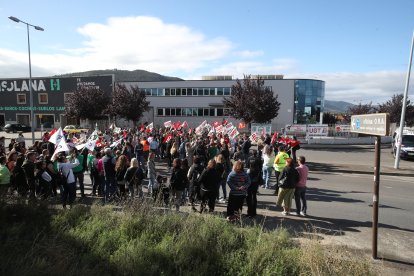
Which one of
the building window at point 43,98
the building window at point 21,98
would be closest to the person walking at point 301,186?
the building window at point 43,98

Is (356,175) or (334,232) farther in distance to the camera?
(356,175)

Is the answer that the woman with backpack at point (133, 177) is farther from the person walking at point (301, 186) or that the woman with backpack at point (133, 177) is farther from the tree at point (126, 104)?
the tree at point (126, 104)

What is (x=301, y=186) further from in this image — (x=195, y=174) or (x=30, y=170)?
(x=30, y=170)

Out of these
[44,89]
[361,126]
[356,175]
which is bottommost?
[356,175]

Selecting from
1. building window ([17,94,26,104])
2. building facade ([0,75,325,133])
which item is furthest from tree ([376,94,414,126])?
building window ([17,94,26,104])

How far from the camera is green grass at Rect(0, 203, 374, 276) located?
16.4ft

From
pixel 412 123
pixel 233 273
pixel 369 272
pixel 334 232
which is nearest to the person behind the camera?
pixel 369 272

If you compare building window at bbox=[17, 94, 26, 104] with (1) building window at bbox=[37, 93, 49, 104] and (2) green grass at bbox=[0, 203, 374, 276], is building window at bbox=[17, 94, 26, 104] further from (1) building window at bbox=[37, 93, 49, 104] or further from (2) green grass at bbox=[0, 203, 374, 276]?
(2) green grass at bbox=[0, 203, 374, 276]

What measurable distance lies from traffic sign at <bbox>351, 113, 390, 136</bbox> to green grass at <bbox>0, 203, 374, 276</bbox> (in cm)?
235

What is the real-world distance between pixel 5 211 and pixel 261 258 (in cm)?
544

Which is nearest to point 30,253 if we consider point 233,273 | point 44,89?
point 233,273

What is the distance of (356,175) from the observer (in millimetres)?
15930

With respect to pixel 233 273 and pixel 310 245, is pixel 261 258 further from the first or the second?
pixel 310 245

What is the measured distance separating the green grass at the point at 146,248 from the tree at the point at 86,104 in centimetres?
3192
